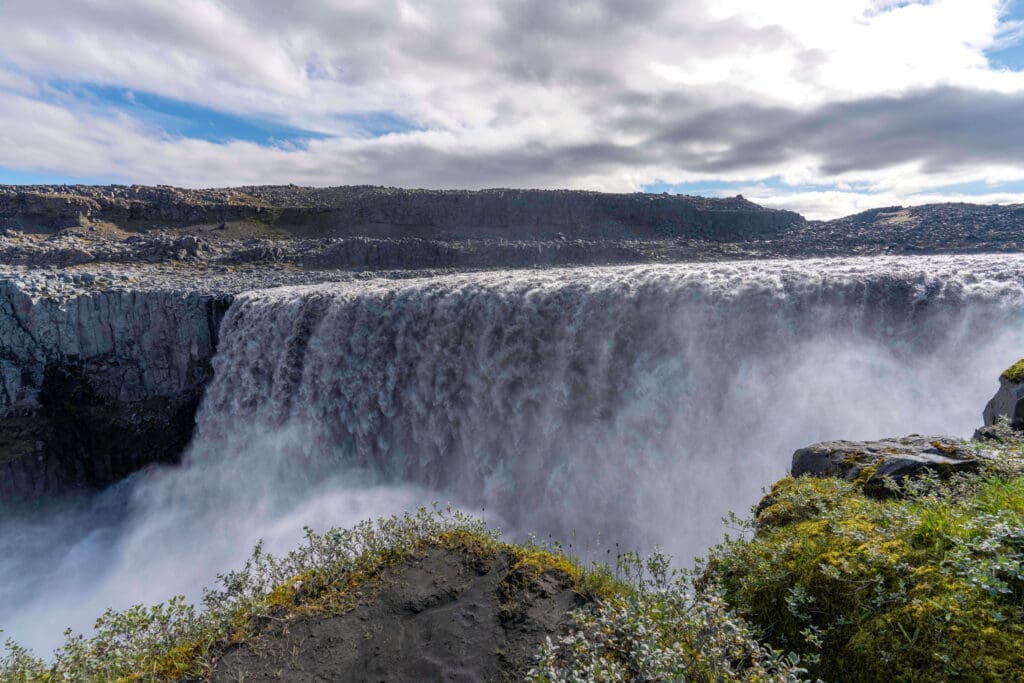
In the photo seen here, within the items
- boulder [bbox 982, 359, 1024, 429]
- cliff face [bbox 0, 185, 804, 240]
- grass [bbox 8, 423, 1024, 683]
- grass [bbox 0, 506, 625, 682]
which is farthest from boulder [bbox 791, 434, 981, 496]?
cliff face [bbox 0, 185, 804, 240]

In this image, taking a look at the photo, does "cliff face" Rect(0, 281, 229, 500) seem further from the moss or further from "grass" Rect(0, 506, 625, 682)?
the moss

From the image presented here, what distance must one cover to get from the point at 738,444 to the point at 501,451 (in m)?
6.97

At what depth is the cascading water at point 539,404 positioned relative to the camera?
1215cm

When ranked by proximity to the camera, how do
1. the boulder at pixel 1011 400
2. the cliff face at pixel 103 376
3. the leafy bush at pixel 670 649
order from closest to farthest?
the leafy bush at pixel 670 649 → the boulder at pixel 1011 400 → the cliff face at pixel 103 376

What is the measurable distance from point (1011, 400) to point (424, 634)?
8111 millimetres

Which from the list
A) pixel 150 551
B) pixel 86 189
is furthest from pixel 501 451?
pixel 86 189

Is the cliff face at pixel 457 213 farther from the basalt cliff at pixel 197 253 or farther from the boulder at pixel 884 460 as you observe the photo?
the boulder at pixel 884 460

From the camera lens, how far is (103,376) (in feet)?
70.7

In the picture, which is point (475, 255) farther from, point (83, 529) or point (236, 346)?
point (83, 529)

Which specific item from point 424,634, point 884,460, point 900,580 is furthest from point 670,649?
point 884,460

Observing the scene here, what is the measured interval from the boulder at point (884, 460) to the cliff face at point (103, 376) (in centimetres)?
2262

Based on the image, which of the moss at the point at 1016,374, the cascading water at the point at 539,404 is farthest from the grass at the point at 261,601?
the cascading water at the point at 539,404

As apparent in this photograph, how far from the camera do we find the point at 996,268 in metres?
13.9

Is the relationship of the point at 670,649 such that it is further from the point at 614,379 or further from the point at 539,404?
the point at 539,404
